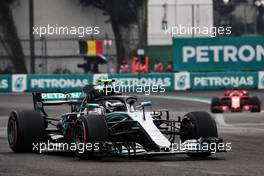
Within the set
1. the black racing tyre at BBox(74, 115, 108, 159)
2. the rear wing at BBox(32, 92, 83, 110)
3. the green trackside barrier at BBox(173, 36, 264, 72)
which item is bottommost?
the black racing tyre at BBox(74, 115, 108, 159)

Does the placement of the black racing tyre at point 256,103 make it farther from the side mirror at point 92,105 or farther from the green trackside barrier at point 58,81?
the green trackside barrier at point 58,81

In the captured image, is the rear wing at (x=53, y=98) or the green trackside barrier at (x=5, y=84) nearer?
the rear wing at (x=53, y=98)

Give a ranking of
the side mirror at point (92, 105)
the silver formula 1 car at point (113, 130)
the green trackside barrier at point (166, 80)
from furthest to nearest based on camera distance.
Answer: the green trackside barrier at point (166, 80) → the side mirror at point (92, 105) → the silver formula 1 car at point (113, 130)

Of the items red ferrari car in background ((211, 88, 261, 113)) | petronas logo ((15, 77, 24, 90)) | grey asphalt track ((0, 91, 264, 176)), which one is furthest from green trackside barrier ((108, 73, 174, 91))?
grey asphalt track ((0, 91, 264, 176))

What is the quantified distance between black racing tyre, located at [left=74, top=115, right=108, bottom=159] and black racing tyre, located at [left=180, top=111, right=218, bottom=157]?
5.20 ft

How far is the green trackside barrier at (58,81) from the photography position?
41531 millimetres

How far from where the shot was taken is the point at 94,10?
194 ft

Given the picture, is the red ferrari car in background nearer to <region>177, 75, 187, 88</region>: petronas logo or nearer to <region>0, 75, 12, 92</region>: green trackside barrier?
<region>177, 75, 187, 88</region>: petronas logo

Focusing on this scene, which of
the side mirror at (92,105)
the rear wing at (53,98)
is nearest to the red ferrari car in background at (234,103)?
the rear wing at (53,98)

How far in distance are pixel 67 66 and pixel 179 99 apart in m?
21.1

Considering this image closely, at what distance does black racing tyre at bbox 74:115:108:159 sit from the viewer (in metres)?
13.0

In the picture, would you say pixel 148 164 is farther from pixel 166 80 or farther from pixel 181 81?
pixel 181 81

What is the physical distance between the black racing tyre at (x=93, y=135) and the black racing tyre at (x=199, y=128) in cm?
158

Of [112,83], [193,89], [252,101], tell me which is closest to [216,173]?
[112,83]
